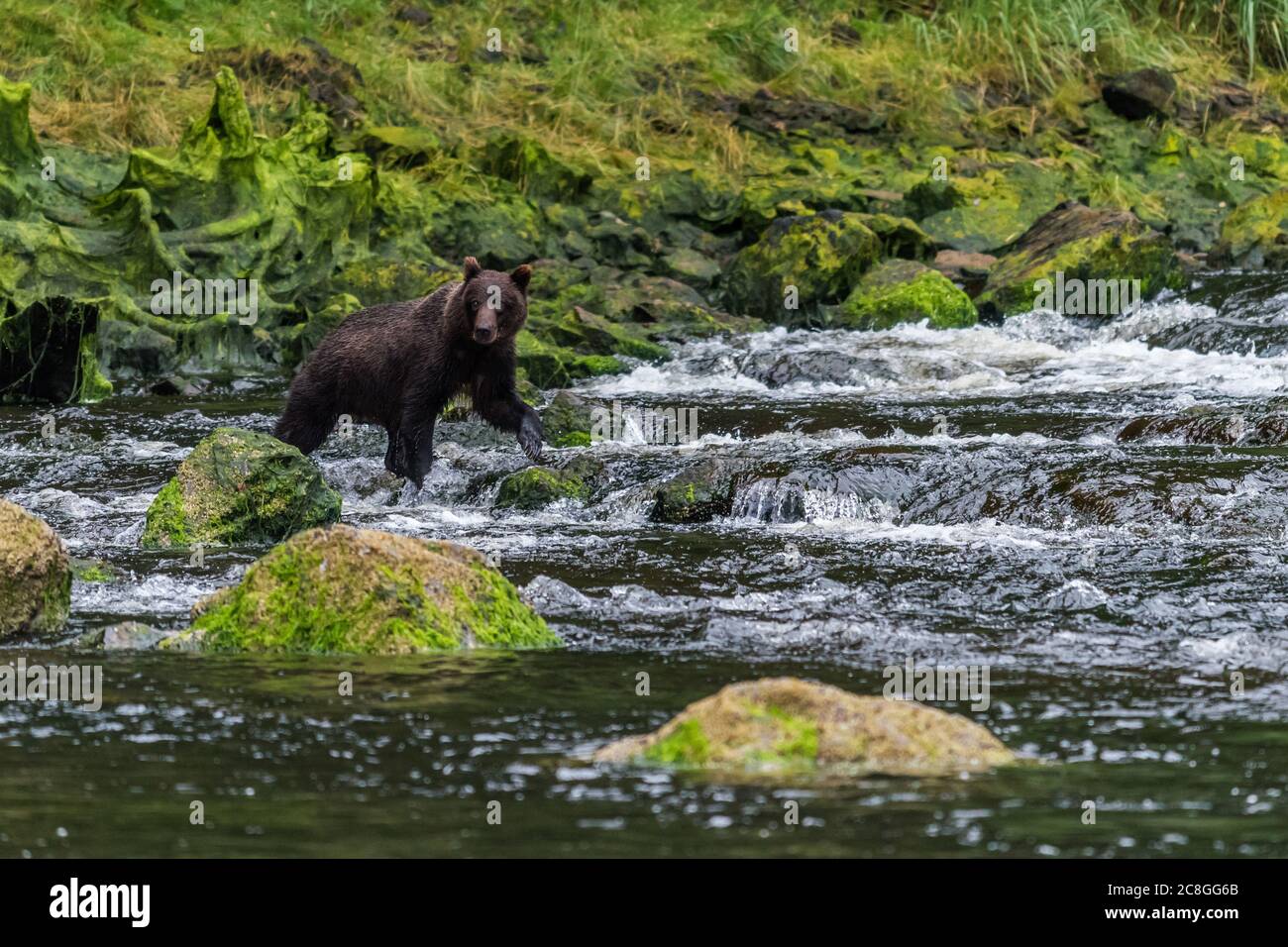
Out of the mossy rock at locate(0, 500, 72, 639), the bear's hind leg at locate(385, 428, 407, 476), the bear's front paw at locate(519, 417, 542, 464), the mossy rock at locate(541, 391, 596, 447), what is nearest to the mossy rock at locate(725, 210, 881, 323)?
the mossy rock at locate(541, 391, 596, 447)

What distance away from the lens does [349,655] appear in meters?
6.42

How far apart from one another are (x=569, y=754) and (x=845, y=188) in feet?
48.6

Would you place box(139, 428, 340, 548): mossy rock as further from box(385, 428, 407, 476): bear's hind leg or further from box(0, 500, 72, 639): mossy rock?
box(0, 500, 72, 639): mossy rock

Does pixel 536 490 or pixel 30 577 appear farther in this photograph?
pixel 536 490

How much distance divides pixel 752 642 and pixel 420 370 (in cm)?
Result: 486

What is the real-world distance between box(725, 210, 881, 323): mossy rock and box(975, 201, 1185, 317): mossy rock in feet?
3.66

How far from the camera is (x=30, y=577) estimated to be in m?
6.75

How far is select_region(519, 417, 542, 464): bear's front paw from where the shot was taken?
10.9m

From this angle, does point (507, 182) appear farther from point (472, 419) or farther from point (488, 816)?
point (488, 816)

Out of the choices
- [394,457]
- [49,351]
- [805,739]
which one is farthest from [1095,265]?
[805,739]

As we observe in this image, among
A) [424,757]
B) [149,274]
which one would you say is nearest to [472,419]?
[149,274]

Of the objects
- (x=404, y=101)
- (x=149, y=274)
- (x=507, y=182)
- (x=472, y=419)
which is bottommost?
(x=472, y=419)

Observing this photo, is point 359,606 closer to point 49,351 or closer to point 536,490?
point 536,490

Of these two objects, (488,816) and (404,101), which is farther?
(404,101)
